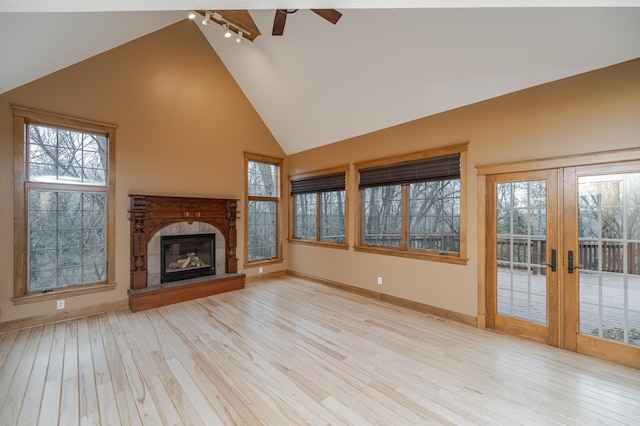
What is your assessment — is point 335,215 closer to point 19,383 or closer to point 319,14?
point 319,14

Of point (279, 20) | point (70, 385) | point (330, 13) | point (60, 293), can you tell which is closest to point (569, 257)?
point (330, 13)

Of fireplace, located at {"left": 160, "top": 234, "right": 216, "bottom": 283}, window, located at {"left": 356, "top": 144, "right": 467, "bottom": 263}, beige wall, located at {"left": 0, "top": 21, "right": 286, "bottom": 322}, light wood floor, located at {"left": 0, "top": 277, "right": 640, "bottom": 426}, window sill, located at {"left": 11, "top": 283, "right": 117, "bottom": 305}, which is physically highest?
beige wall, located at {"left": 0, "top": 21, "right": 286, "bottom": 322}

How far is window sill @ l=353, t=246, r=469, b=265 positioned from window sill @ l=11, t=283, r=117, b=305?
4.12m

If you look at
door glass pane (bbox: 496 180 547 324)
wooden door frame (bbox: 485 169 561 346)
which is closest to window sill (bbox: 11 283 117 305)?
wooden door frame (bbox: 485 169 561 346)

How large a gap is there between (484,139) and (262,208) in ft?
14.6

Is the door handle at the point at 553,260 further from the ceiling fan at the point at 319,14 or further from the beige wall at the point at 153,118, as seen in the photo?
the beige wall at the point at 153,118

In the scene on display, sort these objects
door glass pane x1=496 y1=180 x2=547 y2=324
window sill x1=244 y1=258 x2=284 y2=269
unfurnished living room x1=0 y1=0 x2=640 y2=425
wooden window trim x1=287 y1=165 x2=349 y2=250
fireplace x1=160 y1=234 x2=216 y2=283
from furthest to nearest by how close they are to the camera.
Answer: window sill x1=244 y1=258 x2=284 y2=269 → wooden window trim x1=287 y1=165 x2=349 y2=250 → fireplace x1=160 y1=234 x2=216 y2=283 → door glass pane x1=496 y1=180 x2=547 y2=324 → unfurnished living room x1=0 y1=0 x2=640 y2=425

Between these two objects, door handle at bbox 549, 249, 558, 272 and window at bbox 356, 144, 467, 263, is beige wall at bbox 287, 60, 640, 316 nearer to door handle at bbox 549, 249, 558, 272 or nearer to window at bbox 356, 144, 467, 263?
window at bbox 356, 144, 467, 263

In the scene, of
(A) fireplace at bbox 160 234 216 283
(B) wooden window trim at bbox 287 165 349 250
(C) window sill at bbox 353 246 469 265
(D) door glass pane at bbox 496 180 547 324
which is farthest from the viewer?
(B) wooden window trim at bbox 287 165 349 250

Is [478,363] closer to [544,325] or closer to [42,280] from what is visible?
[544,325]

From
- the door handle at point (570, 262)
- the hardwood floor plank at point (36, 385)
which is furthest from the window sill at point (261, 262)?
the door handle at point (570, 262)

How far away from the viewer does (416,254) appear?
13.8 feet

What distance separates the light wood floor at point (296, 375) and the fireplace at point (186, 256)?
1.06 metres

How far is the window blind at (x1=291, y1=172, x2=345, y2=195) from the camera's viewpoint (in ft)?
17.7
